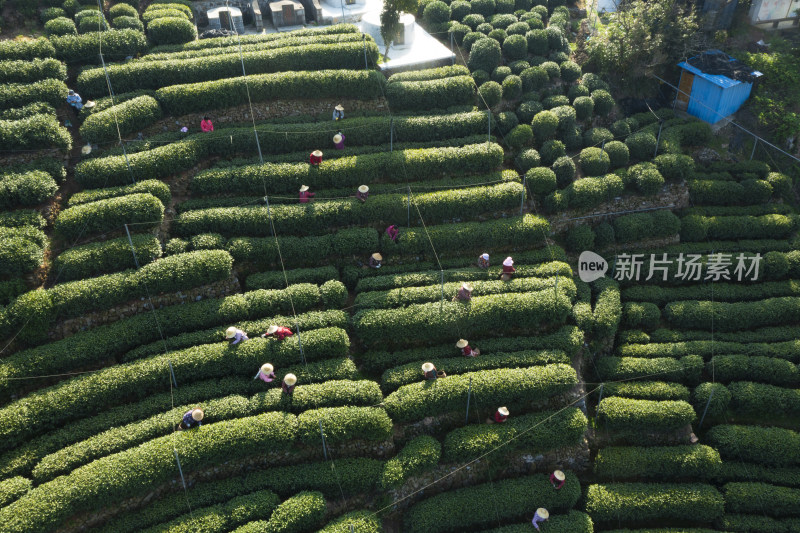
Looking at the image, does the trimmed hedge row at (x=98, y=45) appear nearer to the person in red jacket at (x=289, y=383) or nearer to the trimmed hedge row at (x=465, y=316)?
the person in red jacket at (x=289, y=383)

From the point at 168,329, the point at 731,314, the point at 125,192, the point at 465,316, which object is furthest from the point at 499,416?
the point at 125,192

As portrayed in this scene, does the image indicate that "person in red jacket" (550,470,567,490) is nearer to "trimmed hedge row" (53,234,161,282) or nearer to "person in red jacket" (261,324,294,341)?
"person in red jacket" (261,324,294,341)

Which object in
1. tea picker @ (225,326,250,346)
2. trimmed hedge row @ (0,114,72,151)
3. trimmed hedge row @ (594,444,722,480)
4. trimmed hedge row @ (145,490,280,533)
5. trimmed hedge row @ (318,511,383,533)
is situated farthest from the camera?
trimmed hedge row @ (0,114,72,151)

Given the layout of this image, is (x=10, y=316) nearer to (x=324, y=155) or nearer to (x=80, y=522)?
(x=80, y=522)

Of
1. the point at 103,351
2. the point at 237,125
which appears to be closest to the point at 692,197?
the point at 237,125

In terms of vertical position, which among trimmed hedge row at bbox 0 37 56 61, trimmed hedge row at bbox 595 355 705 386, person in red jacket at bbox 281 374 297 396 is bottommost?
trimmed hedge row at bbox 595 355 705 386

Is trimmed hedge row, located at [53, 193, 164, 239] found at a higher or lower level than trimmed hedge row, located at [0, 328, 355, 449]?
higher

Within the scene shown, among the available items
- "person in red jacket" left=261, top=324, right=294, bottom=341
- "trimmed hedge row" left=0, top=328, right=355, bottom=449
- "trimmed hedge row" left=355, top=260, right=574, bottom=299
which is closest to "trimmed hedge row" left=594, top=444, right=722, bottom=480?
"trimmed hedge row" left=355, top=260, right=574, bottom=299

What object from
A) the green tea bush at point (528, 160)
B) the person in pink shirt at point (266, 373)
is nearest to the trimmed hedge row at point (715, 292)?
the green tea bush at point (528, 160)
